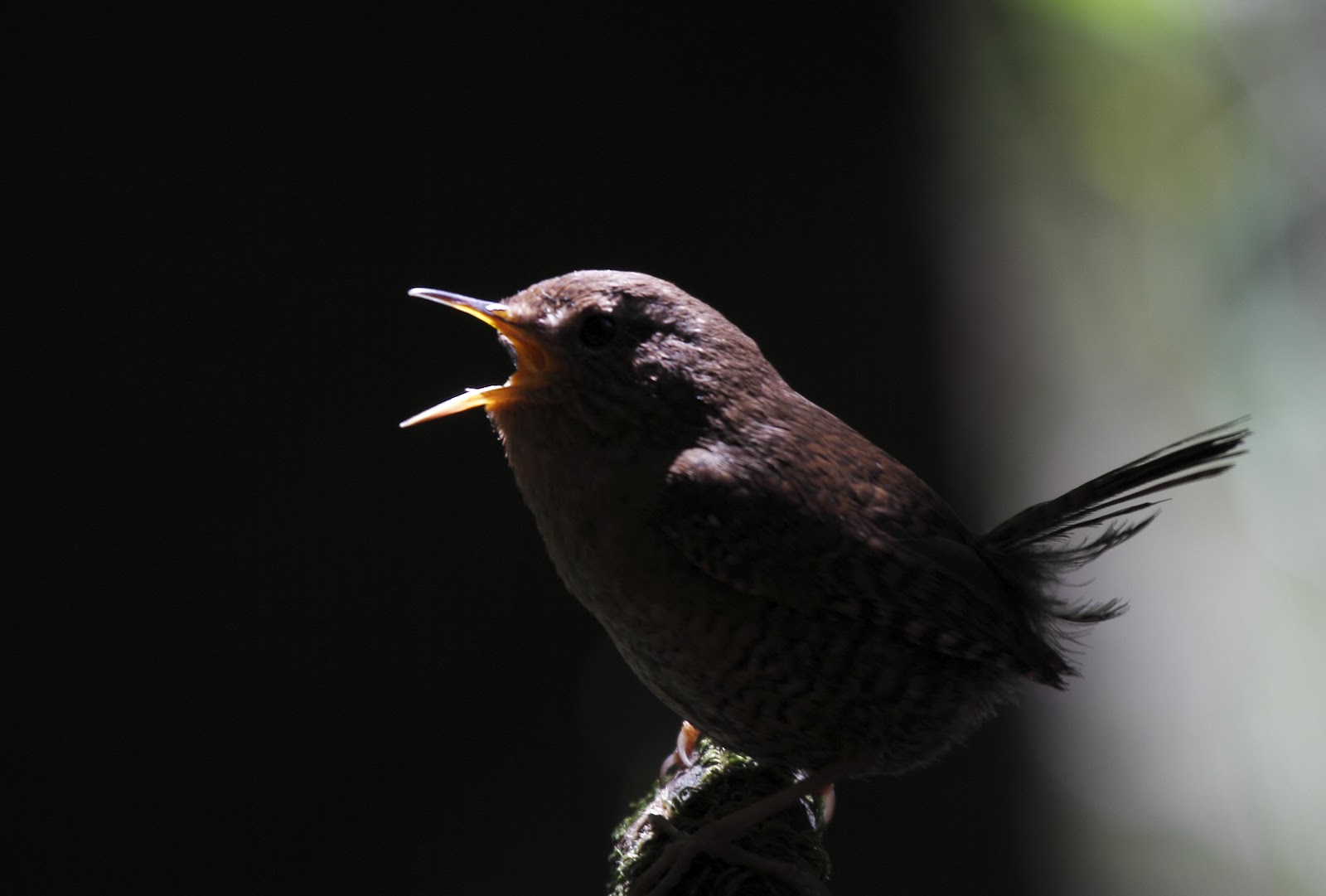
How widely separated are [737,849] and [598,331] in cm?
76

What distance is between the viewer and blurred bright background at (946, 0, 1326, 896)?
3617 millimetres

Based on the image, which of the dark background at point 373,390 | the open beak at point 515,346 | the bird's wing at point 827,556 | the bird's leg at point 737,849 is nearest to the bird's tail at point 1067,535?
the bird's wing at point 827,556

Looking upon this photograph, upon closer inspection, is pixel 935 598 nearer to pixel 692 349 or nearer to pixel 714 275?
pixel 692 349

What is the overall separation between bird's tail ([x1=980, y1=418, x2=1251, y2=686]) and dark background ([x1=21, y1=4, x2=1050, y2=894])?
1733 mm

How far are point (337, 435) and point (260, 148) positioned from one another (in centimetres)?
81

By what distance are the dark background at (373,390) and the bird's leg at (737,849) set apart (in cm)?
184

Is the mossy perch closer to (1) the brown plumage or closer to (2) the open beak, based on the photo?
(1) the brown plumage

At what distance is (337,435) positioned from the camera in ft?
11.2

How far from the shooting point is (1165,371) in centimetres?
389

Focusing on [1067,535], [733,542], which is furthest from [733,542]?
[1067,535]

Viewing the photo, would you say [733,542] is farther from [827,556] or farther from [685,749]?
[685,749]

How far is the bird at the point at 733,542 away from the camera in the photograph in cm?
169

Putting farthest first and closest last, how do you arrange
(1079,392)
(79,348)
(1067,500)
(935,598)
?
(1079,392), (79,348), (1067,500), (935,598)

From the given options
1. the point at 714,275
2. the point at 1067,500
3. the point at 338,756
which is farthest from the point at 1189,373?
the point at 338,756
